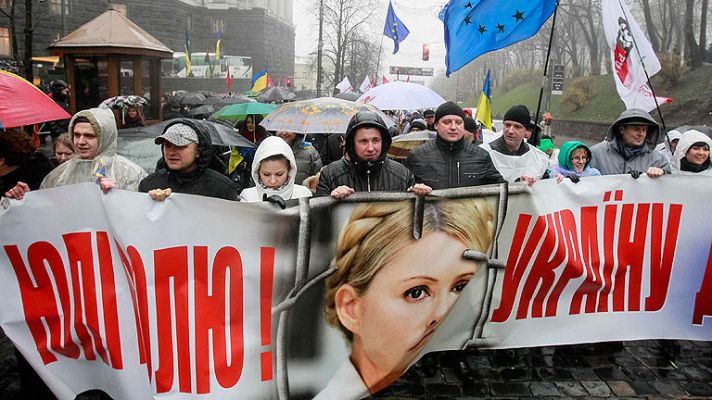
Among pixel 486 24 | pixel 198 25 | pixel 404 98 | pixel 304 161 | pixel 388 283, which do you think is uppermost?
pixel 198 25

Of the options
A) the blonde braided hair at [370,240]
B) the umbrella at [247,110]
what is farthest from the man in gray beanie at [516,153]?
the umbrella at [247,110]

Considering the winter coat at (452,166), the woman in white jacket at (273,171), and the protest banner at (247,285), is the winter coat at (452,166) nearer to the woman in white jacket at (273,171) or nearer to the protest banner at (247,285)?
the protest banner at (247,285)

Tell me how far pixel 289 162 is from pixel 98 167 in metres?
1.19

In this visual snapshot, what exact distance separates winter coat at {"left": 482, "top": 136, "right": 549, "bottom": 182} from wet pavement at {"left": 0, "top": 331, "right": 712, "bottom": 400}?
Answer: 140 centimetres

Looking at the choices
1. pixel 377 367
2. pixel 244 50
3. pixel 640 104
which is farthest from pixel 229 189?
pixel 244 50

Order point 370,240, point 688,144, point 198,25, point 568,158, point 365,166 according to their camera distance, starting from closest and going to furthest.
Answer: point 370,240
point 365,166
point 688,144
point 568,158
point 198,25

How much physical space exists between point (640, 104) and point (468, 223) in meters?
2.77

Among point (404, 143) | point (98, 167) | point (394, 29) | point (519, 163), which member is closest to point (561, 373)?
point (519, 163)

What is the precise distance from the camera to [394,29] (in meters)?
19.3

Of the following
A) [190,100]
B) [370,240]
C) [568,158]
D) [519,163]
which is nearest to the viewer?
[370,240]

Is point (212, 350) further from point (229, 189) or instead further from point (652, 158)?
point (652, 158)

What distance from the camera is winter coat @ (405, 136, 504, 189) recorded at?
4.05 meters

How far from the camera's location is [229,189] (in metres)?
3.42

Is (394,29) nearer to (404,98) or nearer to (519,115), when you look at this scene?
(404,98)
